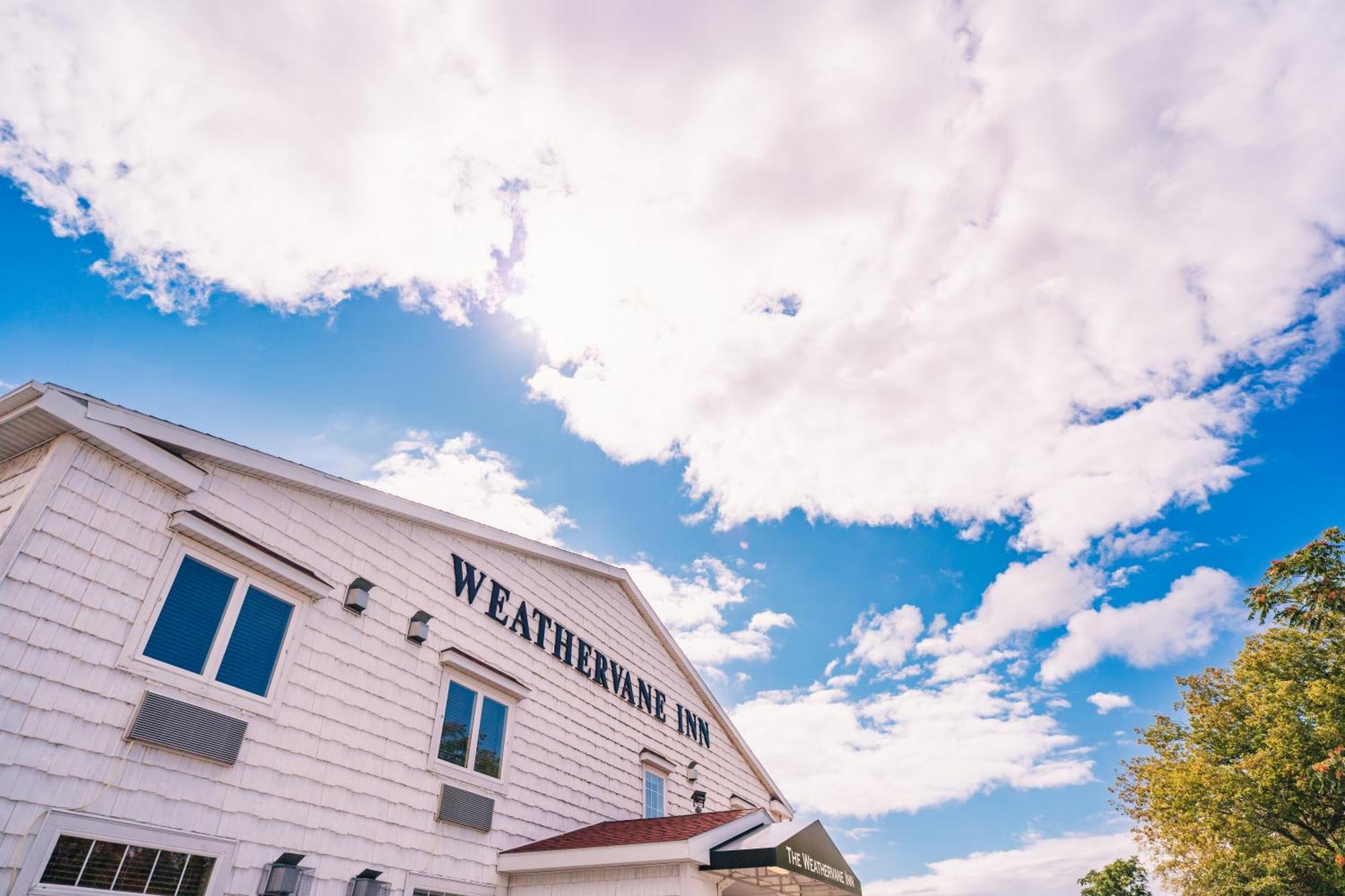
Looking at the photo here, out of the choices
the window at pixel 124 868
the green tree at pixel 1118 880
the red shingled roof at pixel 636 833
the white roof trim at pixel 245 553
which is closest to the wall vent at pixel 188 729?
the window at pixel 124 868

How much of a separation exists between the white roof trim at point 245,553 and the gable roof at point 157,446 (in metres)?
0.39

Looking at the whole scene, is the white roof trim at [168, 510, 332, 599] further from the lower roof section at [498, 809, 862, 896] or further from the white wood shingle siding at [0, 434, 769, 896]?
the lower roof section at [498, 809, 862, 896]

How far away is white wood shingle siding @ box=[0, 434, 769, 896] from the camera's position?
17.9 feet

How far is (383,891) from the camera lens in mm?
7531

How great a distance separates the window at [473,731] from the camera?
9180mm

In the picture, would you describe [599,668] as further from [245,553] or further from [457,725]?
[245,553]

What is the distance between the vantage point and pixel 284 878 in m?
6.50

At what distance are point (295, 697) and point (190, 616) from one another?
1.36 metres

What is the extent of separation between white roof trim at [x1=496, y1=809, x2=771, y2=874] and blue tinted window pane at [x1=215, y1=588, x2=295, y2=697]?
4.22 meters

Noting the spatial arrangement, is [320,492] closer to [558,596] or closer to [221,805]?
[221,805]

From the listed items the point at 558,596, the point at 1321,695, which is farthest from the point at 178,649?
the point at 1321,695

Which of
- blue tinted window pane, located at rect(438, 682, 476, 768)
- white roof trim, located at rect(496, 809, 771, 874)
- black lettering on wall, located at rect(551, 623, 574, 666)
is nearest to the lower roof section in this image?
white roof trim, located at rect(496, 809, 771, 874)

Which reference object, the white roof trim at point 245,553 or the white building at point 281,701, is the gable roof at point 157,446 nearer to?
the white building at point 281,701

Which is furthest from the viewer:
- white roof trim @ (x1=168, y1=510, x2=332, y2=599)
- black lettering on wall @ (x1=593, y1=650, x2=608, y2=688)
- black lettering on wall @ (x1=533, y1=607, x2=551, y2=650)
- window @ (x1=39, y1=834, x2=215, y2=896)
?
black lettering on wall @ (x1=593, y1=650, x2=608, y2=688)
